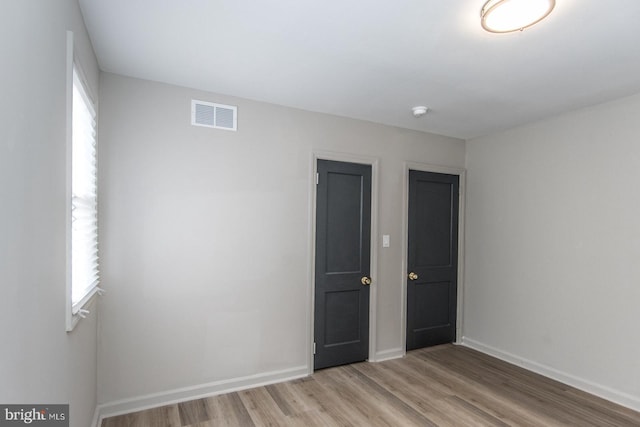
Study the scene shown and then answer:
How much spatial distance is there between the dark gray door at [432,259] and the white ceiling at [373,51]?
1.16 metres

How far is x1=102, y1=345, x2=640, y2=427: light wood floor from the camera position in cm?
250

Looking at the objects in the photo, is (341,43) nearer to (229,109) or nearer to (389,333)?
→ (229,109)

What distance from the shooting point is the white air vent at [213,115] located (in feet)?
9.16

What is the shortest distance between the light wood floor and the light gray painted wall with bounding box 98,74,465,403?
25cm

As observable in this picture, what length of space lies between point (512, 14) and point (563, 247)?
2.48 meters

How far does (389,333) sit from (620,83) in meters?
3.00

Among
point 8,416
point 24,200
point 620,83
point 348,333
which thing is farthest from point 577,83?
point 8,416

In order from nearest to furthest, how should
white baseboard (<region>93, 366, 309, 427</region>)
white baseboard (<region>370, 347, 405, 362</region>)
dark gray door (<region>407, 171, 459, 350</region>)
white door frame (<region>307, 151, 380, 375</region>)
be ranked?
white baseboard (<region>93, 366, 309, 427</region>) → white door frame (<region>307, 151, 380, 375</region>) → white baseboard (<region>370, 347, 405, 362</region>) → dark gray door (<region>407, 171, 459, 350</region>)

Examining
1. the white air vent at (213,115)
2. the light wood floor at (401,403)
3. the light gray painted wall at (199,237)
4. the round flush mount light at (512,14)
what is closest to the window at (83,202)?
the light gray painted wall at (199,237)

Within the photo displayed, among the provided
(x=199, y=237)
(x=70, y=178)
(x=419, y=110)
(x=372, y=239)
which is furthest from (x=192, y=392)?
(x=419, y=110)

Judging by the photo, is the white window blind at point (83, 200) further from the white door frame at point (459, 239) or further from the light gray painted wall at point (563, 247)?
the light gray painted wall at point (563, 247)

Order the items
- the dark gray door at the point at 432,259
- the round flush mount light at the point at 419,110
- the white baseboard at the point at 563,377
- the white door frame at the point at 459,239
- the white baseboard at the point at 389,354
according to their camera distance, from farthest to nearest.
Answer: the dark gray door at the point at 432,259 → the white door frame at the point at 459,239 → the white baseboard at the point at 389,354 → the round flush mount light at the point at 419,110 → the white baseboard at the point at 563,377

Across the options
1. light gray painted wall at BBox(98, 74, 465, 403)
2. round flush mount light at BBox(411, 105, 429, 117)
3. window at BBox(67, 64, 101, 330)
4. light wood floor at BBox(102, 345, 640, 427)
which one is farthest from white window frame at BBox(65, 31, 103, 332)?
round flush mount light at BBox(411, 105, 429, 117)

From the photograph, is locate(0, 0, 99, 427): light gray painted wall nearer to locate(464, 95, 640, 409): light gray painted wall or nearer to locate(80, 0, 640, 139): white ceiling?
locate(80, 0, 640, 139): white ceiling
